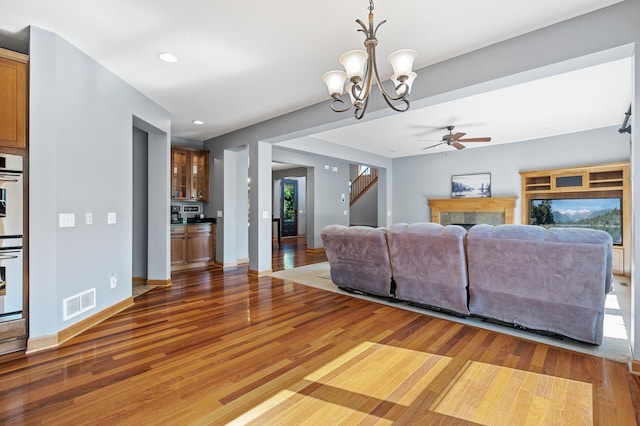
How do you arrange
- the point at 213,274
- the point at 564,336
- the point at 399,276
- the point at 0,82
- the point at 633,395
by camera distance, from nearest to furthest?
the point at 633,395
the point at 0,82
the point at 564,336
the point at 399,276
the point at 213,274

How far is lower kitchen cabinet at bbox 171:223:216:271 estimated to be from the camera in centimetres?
576

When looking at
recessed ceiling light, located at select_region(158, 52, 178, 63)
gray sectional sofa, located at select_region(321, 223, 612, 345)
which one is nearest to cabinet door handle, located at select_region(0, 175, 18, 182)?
recessed ceiling light, located at select_region(158, 52, 178, 63)

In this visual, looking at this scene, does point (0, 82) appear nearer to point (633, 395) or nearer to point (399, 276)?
point (399, 276)

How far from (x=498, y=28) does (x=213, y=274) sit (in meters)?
5.19

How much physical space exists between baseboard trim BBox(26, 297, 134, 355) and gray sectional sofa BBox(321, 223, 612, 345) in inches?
111

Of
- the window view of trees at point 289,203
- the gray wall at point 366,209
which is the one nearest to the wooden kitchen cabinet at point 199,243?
the window view of trees at point 289,203

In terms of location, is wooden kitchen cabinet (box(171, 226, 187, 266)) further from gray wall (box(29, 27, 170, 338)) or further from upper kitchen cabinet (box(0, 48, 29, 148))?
upper kitchen cabinet (box(0, 48, 29, 148))

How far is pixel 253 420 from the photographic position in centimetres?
162

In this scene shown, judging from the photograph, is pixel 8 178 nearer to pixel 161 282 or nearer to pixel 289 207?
pixel 161 282

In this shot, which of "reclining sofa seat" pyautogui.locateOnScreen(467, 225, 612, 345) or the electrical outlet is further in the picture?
the electrical outlet

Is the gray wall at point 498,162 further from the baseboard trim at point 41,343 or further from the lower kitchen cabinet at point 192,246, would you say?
the baseboard trim at point 41,343

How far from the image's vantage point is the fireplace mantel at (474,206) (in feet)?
22.8

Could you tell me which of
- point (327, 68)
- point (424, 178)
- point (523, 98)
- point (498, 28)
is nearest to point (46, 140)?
point (327, 68)

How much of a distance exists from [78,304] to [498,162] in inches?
319
